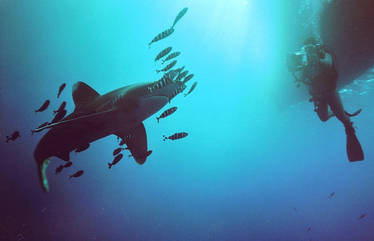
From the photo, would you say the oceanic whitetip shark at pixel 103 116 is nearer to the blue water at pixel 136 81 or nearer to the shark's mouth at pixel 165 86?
the shark's mouth at pixel 165 86

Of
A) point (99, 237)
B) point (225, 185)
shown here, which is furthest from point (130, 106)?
point (225, 185)

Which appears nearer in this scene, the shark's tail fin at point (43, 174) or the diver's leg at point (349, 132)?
the shark's tail fin at point (43, 174)

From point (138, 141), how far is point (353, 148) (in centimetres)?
789

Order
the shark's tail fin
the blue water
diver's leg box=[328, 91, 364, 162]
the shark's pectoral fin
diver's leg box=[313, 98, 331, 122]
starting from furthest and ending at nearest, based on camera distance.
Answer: the blue water → diver's leg box=[313, 98, 331, 122] → diver's leg box=[328, 91, 364, 162] → the shark's pectoral fin → the shark's tail fin

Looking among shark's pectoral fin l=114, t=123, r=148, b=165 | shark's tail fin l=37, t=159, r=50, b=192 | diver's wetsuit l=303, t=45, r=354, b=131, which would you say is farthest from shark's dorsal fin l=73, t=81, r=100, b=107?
diver's wetsuit l=303, t=45, r=354, b=131

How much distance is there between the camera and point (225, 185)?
107 meters

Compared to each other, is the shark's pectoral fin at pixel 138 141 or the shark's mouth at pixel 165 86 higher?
the shark's mouth at pixel 165 86

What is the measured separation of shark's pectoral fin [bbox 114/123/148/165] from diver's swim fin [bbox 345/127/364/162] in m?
7.68

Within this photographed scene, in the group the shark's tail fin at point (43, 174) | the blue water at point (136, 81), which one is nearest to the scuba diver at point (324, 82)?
the blue water at point (136, 81)

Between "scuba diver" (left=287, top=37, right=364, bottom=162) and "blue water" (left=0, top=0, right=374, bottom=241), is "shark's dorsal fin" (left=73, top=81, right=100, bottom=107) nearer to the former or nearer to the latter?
"scuba diver" (left=287, top=37, right=364, bottom=162)

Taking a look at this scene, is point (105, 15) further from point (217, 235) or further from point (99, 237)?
point (217, 235)

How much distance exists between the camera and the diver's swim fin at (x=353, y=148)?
8250 mm

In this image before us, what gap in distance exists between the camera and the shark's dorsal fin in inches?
180

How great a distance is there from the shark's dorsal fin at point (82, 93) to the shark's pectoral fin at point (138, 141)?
0.97m
